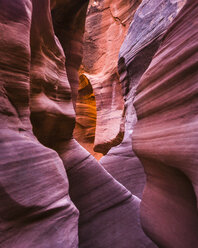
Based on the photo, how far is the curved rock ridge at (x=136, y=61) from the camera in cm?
355

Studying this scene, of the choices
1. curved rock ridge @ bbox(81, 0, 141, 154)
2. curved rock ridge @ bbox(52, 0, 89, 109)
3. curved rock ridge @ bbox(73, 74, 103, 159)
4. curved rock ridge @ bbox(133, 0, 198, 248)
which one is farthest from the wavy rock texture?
curved rock ridge @ bbox(73, 74, 103, 159)

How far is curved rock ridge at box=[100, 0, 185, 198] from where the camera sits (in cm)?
355

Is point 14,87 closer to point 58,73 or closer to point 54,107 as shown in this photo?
point 54,107

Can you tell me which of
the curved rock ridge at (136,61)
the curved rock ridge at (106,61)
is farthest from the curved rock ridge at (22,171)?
the curved rock ridge at (106,61)

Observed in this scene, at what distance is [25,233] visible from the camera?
4.50 ft

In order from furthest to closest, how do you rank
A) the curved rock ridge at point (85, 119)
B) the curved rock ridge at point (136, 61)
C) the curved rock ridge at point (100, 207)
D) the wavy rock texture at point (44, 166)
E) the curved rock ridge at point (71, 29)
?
the curved rock ridge at point (85, 119)
the curved rock ridge at point (71, 29)
the curved rock ridge at point (136, 61)
the curved rock ridge at point (100, 207)
the wavy rock texture at point (44, 166)

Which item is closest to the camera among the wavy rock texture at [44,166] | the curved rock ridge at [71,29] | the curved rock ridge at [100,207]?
the wavy rock texture at [44,166]

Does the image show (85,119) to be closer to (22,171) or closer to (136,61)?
(136,61)

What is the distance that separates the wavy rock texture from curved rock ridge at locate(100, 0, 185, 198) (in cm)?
120

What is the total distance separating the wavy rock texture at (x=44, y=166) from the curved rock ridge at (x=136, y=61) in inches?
47.1

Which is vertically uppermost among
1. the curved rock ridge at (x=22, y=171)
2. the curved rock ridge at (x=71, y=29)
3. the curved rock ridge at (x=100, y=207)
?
the curved rock ridge at (x=71, y=29)

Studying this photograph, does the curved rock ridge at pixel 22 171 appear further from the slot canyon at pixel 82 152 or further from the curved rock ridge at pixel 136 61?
the curved rock ridge at pixel 136 61

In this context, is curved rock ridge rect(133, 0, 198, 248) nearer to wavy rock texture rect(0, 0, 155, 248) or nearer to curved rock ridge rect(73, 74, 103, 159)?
wavy rock texture rect(0, 0, 155, 248)

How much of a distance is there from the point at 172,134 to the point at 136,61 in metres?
3.00
